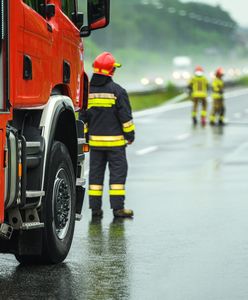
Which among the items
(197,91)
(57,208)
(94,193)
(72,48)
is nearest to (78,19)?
(72,48)

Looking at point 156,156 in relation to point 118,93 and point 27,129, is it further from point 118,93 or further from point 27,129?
point 27,129

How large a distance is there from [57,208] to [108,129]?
3560 millimetres

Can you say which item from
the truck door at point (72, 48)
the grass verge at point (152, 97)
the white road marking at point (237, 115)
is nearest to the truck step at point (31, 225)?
the truck door at point (72, 48)

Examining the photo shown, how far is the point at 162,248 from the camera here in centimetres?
966

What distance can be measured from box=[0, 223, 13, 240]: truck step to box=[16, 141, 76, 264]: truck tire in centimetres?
52

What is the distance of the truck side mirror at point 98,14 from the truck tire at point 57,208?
4.37 ft

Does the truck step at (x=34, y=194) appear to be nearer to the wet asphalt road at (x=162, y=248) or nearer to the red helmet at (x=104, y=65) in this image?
the wet asphalt road at (x=162, y=248)

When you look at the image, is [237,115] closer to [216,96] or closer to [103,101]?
[216,96]

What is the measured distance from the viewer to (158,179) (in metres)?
16.7

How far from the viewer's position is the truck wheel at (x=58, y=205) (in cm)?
826

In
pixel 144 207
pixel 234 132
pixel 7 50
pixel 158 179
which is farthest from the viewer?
pixel 234 132

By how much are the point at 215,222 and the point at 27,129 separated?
3.87 m

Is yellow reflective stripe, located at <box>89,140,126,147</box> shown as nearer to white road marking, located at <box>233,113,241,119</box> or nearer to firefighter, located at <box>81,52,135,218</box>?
firefighter, located at <box>81,52,135,218</box>

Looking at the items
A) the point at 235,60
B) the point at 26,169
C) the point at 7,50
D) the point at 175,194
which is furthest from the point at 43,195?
the point at 235,60
